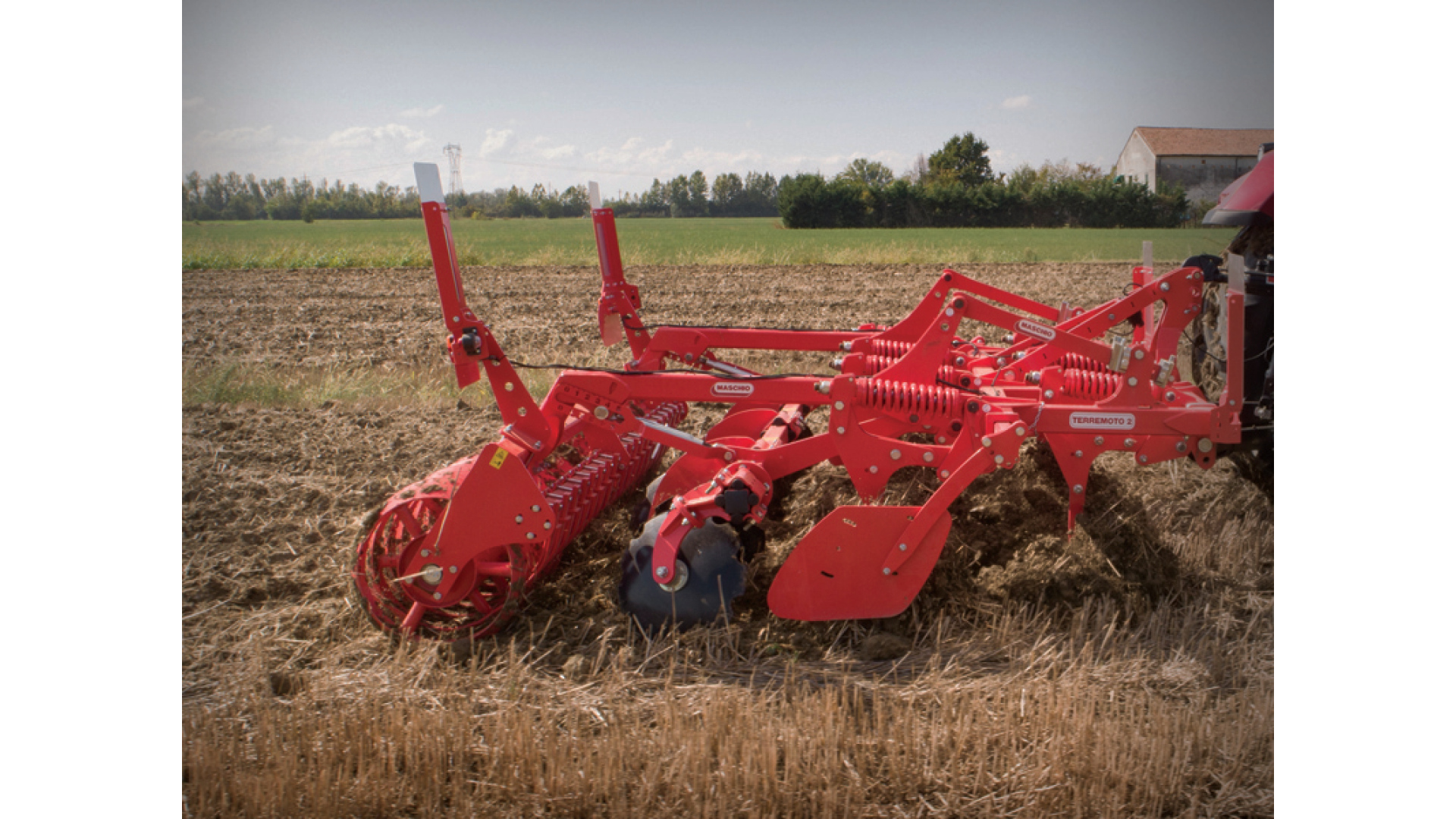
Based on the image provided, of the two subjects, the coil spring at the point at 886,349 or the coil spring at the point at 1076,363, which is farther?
the coil spring at the point at 1076,363

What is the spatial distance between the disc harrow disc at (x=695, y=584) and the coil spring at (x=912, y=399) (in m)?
0.75

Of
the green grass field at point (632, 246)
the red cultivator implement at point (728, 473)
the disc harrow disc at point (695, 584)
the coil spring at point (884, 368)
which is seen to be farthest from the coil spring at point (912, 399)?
the green grass field at point (632, 246)

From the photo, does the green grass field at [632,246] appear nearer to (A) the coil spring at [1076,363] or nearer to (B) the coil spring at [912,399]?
(A) the coil spring at [1076,363]

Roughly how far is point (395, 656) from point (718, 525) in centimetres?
131

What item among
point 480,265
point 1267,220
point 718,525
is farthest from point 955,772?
point 480,265

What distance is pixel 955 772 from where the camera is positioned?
2.52 m

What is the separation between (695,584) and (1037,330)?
208 cm

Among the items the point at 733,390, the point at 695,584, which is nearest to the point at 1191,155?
the point at 733,390

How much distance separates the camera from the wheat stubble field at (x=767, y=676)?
2.48 m

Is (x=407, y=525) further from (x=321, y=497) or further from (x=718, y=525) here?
(x=321, y=497)

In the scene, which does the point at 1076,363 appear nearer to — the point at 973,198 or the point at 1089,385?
the point at 1089,385

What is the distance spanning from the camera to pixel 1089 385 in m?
4.52

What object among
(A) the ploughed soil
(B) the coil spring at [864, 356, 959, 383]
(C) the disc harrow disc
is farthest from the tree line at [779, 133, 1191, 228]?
(C) the disc harrow disc

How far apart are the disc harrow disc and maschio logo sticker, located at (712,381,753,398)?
1.68 feet
